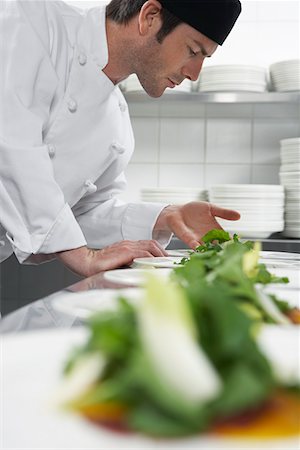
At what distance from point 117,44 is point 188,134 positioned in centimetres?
142

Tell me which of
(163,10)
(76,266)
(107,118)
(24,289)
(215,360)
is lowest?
(24,289)

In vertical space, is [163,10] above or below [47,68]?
above

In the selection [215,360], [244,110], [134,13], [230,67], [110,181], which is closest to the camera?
[215,360]

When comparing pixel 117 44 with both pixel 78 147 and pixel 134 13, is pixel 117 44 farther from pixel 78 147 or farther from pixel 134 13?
pixel 78 147

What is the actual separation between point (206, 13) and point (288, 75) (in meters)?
1.12

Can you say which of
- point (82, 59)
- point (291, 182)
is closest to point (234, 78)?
point (291, 182)

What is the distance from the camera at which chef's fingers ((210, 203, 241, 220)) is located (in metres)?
1.71

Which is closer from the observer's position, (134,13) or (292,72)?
(134,13)

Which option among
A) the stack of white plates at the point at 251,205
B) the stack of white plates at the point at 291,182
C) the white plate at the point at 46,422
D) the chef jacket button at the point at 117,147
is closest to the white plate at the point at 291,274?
the white plate at the point at 46,422

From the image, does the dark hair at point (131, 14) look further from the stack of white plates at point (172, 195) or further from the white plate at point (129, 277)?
the white plate at point (129, 277)

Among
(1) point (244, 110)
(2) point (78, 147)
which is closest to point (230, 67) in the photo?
(1) point (244, 110)

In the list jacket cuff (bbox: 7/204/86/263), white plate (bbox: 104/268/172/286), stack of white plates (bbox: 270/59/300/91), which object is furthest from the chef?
stack of white plates (bbox: 270/59/300/91)

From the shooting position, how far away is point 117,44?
6.23 ft

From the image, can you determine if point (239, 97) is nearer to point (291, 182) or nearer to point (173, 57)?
point (291, 182)
